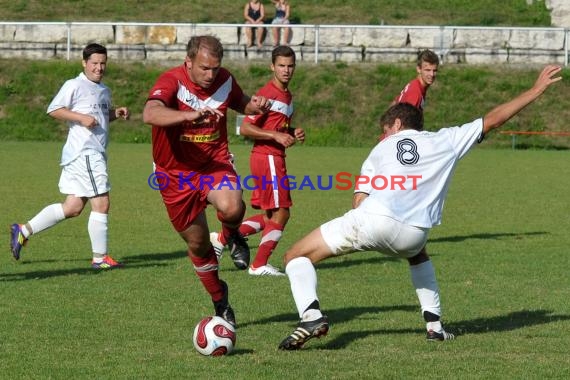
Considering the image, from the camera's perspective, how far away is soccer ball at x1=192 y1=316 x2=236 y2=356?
258 inches

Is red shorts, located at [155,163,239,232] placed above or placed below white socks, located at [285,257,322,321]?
above

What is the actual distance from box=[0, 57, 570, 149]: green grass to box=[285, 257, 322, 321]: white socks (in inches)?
900

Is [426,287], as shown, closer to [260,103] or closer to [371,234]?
[371,234]

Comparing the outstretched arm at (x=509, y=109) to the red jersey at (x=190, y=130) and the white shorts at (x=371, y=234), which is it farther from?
the red jersey at (x=190, y=130)

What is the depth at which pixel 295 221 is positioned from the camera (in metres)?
14.8

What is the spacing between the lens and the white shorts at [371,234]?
6594mm

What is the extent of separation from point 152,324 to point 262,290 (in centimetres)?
182

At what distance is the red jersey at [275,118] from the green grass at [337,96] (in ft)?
61.4

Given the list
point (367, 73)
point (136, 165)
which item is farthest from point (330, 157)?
point (367, 73)

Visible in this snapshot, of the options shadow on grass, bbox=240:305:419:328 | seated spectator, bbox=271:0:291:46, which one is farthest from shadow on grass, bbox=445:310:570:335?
seated spectator, bbox=271:0:291:46

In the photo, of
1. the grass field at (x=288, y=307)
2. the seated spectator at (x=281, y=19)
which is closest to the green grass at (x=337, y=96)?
the seated spectator at (x=281, y=19)

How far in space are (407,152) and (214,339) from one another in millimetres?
1639

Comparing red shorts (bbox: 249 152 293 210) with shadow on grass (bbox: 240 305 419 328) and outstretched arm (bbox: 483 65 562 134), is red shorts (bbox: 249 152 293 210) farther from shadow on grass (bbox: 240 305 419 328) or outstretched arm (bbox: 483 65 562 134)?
outstretched arm (bbox: 483 65 562 134)

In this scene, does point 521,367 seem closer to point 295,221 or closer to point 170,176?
point 170,176
